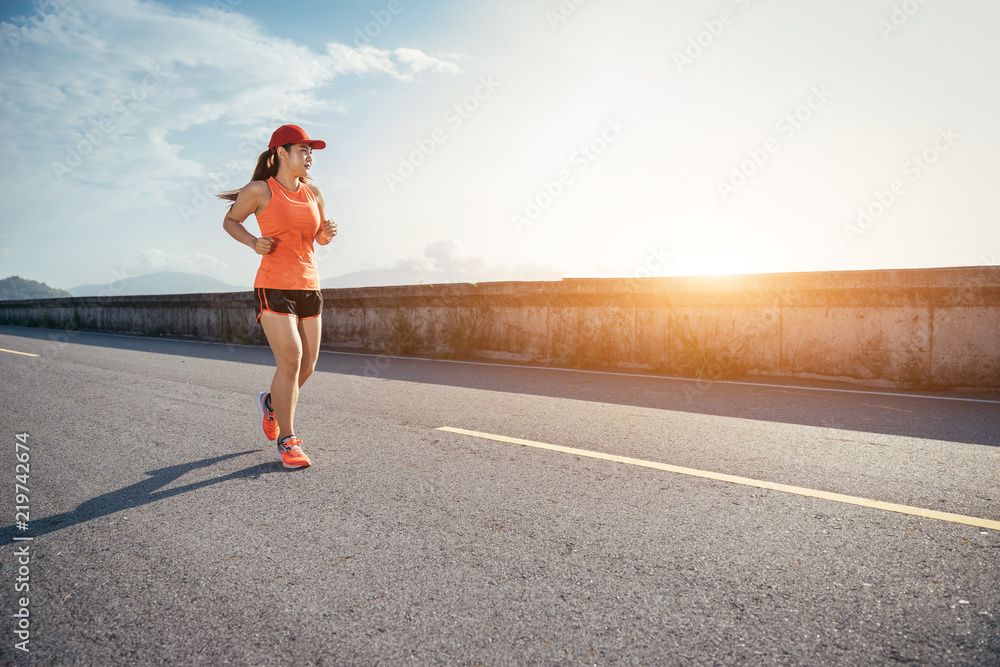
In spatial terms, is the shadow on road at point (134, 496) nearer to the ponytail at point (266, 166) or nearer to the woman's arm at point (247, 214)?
the woman's arm at point (247, 214)

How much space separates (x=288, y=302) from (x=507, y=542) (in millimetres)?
2122

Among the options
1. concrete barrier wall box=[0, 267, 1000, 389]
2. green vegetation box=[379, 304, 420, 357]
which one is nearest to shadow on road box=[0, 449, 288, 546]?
concrete barrier wall box=[0, 267, 1000, 389]

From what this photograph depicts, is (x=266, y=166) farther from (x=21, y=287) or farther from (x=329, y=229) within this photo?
(x=21, y=287)

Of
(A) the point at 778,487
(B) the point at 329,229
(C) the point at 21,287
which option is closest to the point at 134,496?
(B) the point at 329,229

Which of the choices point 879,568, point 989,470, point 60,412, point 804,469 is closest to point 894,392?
point 989,470

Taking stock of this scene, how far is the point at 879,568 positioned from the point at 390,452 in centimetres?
269

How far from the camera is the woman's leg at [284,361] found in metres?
3.58

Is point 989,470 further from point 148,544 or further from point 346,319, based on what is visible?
point 346,319

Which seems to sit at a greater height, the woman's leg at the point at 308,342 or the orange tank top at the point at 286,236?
the orange tank top at the point at 286,236

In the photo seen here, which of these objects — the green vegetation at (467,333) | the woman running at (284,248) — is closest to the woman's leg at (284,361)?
the woman running at (284,248)

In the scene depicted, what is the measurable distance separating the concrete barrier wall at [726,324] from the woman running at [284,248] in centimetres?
498

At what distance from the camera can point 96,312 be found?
18.2 m

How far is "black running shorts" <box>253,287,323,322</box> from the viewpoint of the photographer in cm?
357

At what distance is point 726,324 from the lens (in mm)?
7176
